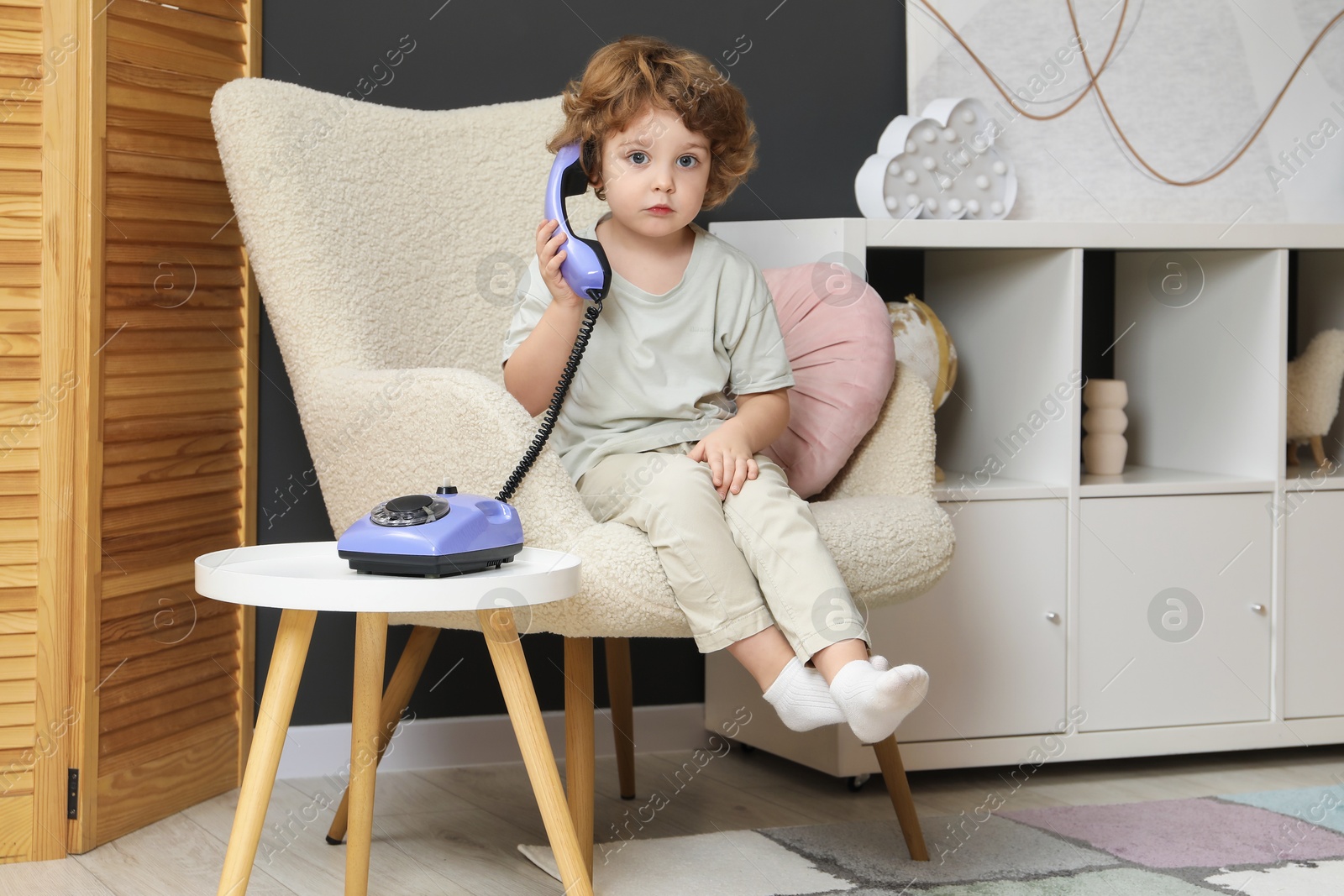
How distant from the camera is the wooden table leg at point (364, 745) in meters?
1.23

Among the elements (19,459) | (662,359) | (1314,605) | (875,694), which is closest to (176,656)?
(19,459)

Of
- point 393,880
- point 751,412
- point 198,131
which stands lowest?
point 393,880

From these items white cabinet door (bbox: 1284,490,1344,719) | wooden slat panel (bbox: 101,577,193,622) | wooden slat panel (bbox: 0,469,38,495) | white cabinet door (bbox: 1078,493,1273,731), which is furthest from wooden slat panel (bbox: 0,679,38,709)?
white cabinet door (bbox: 1284,490,1344,719)

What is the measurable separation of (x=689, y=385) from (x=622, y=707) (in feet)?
1.78

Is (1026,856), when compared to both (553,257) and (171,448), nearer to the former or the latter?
(553,257)

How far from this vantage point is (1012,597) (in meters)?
1.86

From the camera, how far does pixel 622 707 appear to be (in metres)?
1.78

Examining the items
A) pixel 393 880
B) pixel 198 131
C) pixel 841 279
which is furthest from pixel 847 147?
pixel 393 880

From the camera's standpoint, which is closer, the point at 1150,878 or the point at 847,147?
the point at 1150,878

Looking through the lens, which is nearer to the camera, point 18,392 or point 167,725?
point 18,392

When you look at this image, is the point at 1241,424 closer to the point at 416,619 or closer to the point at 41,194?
the point at 416,619

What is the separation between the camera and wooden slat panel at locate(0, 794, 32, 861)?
59.9 inches

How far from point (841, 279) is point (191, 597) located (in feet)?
3.16

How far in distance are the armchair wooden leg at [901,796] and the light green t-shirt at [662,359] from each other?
0.43 metres
